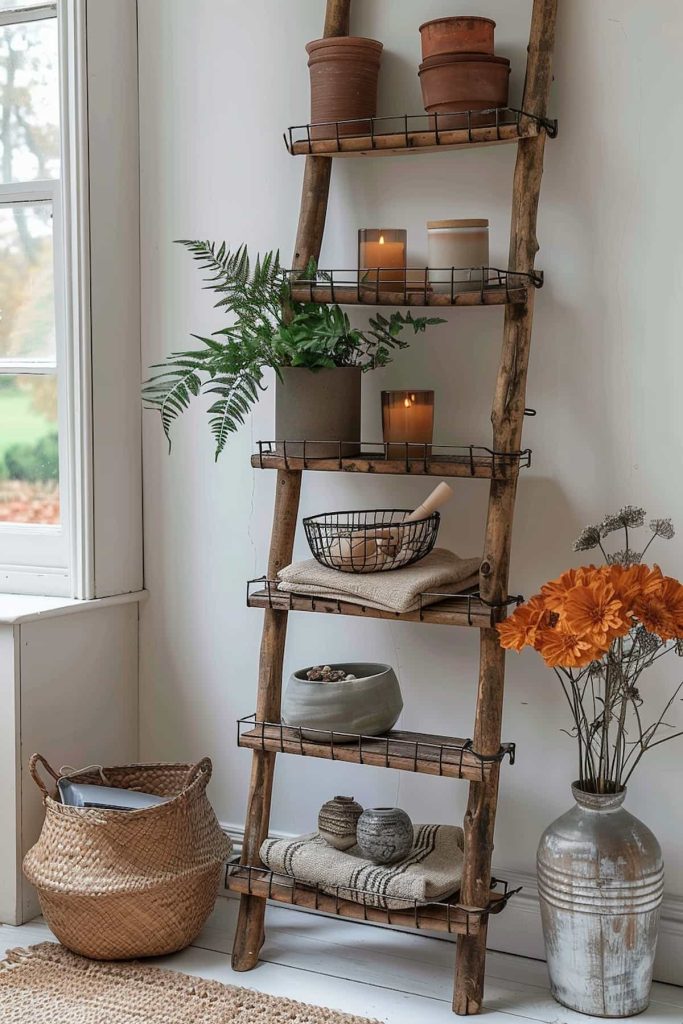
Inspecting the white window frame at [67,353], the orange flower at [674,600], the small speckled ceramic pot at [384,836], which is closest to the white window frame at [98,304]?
the white window frame at [67,353]

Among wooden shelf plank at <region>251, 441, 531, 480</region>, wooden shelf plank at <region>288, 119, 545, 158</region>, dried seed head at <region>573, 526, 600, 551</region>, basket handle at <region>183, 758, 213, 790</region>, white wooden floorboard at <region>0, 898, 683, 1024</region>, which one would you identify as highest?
wooden shelf plank at <region>288, 119, 545, 158</region>

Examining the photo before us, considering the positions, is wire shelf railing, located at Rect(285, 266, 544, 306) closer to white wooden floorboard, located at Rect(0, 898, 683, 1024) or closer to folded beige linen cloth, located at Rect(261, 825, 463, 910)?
folded beige linen cloth, located at Rect(261, 825, 463, 910)

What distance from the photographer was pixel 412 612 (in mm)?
1893

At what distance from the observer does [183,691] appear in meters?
2.48

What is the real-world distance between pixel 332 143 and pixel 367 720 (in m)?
1.02

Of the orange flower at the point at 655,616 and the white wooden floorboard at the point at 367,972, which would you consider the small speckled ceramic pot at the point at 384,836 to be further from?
the orange flower at the point at 655,616

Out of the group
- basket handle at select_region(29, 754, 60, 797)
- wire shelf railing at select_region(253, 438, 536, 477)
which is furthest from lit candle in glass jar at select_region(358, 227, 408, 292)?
basket handle at select_region(29, 754, 60, 797)

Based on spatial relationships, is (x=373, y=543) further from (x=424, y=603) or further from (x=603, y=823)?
(x=603, y=823)

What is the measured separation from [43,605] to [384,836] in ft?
2.85

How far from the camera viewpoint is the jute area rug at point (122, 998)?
1.84 m

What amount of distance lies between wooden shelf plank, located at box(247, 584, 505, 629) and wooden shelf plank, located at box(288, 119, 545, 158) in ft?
2.51

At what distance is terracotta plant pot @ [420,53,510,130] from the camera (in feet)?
6.23

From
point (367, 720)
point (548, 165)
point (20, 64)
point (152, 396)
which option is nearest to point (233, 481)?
point (152, 396)

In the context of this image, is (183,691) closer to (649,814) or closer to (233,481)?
(233,481)
